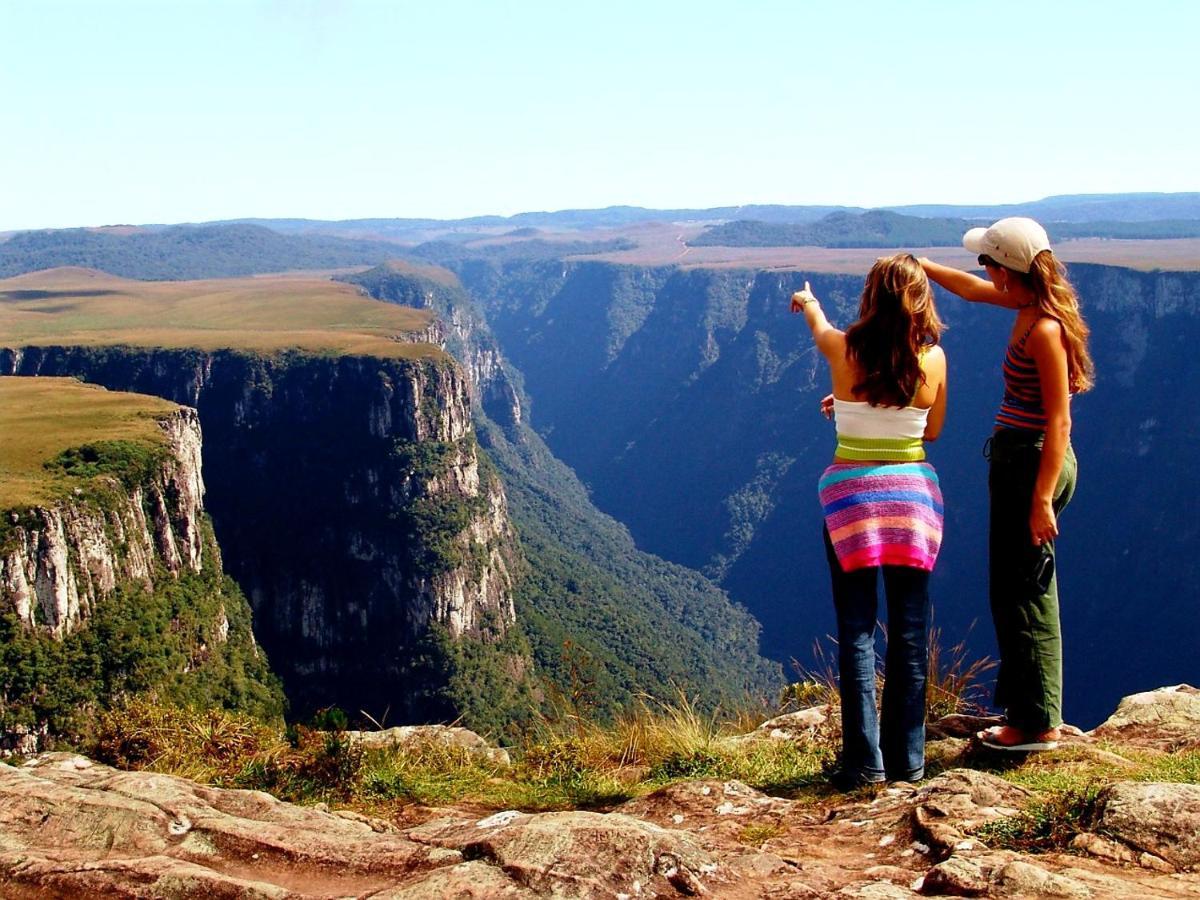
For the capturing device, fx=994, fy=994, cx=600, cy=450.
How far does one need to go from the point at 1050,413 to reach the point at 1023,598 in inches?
41.7

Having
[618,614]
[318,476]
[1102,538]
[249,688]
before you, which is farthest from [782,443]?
[249,688]

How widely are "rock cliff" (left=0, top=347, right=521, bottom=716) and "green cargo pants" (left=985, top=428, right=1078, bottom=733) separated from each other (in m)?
71.7

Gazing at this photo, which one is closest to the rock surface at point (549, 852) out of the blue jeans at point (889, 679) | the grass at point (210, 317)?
the blue jeans at point (889, 679)

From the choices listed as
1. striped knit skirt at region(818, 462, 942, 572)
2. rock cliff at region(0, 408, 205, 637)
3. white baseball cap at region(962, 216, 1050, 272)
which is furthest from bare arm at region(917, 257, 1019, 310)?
rock cliff at region(0, 408, 205, 637)

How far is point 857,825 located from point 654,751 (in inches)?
71.7

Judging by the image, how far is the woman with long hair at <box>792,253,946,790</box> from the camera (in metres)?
5.33

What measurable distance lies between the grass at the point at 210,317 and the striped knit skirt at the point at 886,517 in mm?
87276

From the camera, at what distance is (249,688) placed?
192 feet

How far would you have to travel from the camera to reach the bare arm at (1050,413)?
5.26 m

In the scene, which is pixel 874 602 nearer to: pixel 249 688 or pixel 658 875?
pixel 658 875

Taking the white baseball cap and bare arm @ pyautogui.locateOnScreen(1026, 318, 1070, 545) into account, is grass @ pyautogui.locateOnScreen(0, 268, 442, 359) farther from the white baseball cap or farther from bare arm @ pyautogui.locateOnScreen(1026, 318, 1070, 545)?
bare arm @ pyautogui.locateOnScreen(1026, 318, 1070, 545)

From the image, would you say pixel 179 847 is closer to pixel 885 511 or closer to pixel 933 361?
pixel 885 511

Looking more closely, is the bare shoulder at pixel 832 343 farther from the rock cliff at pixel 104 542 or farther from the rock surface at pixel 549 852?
the rock cliff at pixel 104 542

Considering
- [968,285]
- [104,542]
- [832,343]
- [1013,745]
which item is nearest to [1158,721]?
[1013,745]
